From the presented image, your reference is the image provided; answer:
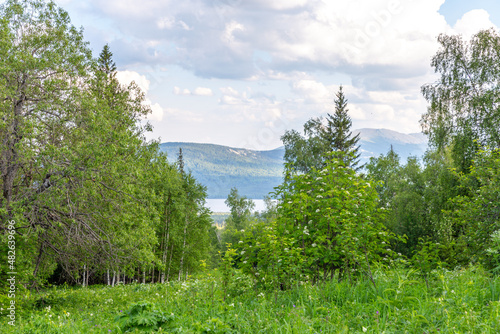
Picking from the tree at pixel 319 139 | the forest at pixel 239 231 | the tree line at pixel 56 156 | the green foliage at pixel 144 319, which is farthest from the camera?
the tree at pixel 319 139

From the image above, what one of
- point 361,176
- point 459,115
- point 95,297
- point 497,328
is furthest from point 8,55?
point 459,115

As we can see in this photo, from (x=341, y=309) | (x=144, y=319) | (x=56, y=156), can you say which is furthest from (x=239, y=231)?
(x=56, y=156)

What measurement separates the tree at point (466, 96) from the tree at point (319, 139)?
13695 millimetres

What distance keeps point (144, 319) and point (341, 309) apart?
2693mm

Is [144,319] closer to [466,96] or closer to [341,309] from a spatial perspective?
[341,309]

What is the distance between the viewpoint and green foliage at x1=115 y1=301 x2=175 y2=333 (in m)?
4.56

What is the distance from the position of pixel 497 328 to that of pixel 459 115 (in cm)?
2122

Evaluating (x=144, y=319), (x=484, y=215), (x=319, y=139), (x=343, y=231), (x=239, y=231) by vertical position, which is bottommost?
(x=144, y=319)

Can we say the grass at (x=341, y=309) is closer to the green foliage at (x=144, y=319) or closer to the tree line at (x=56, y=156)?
the green foliage at (x=144, y=319)

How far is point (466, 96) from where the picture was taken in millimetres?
21562

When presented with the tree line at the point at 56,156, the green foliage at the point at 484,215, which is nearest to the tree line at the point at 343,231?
the green foliage at the point at 484,215

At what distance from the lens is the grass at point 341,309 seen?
13.7ft

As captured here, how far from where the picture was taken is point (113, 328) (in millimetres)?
5477

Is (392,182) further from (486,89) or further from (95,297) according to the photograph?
(95,297)
